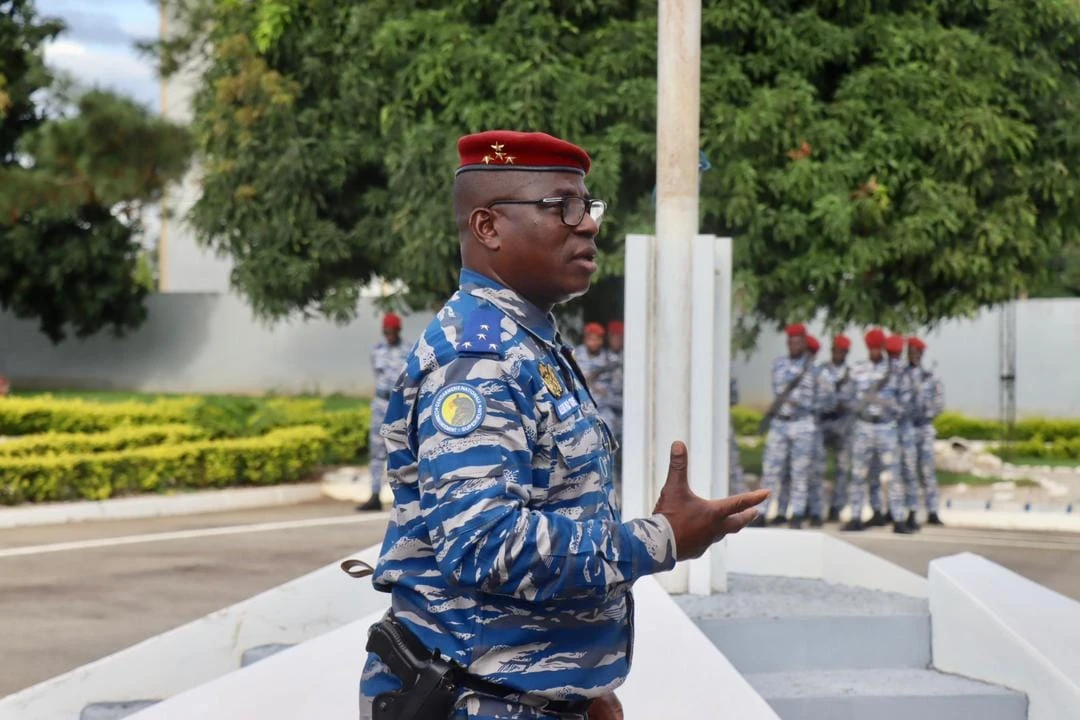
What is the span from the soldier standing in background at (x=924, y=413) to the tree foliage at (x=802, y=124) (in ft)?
4.39

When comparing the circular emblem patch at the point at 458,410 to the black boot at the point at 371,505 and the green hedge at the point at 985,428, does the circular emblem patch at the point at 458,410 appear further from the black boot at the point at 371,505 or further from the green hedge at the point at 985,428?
the green hedge at the point at 985,428

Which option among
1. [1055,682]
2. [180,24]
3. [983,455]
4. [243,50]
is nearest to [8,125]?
[180,24]

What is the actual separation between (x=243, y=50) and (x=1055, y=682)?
13.5 metres

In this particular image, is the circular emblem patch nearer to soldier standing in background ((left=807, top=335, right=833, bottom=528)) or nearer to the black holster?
the black holster

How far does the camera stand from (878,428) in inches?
485

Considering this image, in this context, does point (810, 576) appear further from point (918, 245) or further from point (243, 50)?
point (243, 50)

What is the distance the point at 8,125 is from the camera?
2612 centimetres

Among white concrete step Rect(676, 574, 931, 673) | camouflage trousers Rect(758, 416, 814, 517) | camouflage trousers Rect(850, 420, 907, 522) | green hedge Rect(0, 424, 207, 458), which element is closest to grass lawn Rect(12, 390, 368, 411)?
green hedge Rect(0, 424, 207, 458)

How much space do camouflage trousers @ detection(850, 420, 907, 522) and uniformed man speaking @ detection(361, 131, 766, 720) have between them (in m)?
10.3

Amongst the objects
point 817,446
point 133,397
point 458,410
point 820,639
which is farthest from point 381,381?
point 133,397

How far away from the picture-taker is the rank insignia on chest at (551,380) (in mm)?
2135

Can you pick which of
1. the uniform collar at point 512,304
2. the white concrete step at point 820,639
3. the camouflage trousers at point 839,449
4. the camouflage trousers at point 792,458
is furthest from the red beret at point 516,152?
the camouflage trousers at point 839,449

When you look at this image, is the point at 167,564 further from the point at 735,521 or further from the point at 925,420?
the point at 735,521

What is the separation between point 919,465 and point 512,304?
11.0 m
